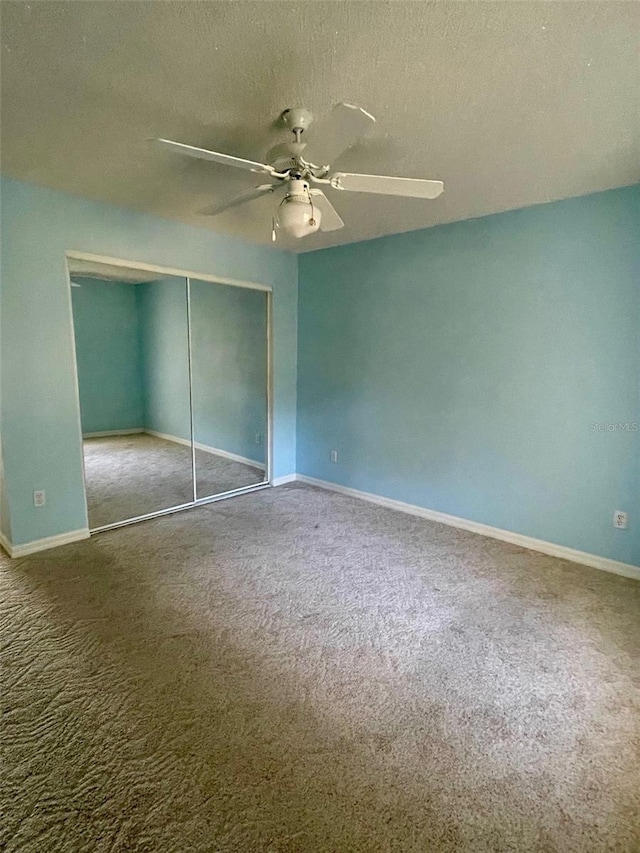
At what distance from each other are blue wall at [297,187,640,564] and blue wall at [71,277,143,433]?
1779 mm

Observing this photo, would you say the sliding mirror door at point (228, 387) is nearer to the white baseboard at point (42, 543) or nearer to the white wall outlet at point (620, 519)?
the white baseboard at point (42, 543)

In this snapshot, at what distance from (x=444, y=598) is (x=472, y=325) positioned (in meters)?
2.02

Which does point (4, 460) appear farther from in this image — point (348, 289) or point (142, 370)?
point (348, 289)

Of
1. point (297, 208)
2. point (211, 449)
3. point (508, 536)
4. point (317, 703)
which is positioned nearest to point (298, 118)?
point (297, 208)

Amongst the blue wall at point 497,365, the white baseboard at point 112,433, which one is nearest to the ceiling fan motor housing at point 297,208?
the blue wall at point 497,365

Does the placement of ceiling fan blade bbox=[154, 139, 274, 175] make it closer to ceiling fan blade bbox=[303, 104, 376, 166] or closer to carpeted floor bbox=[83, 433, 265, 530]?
ceiling fan blade bbox=[303, 104, 376, 166]

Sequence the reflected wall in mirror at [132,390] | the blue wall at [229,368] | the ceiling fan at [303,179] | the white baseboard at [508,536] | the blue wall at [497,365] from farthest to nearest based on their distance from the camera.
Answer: the blue wall at [229,368]
the reflected wall in mirror at [132,390]
the white baseboard at [508,536]
the blue wall at [497,365]
the ceiling fan at [303,179]

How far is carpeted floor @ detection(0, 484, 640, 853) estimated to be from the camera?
1.26 m

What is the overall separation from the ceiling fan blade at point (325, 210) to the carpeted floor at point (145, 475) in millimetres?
2448

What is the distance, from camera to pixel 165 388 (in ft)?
13.1

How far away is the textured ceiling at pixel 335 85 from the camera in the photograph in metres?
1.33

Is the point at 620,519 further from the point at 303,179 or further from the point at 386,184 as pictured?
the point at 303,179

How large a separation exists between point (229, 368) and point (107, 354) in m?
1.19

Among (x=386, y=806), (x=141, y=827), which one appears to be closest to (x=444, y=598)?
(x=386, y=806)
